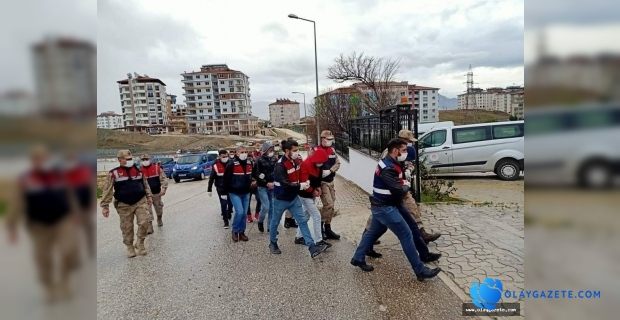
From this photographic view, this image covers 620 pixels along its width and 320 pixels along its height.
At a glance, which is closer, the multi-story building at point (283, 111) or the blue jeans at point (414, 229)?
the blue jeans at point (414, 229)

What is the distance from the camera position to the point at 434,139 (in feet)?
33.3

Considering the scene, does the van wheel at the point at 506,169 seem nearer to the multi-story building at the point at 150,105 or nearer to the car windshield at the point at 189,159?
the car windshield at the point at 189,159

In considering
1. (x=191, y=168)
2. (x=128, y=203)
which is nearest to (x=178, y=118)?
(x=191, y=168)

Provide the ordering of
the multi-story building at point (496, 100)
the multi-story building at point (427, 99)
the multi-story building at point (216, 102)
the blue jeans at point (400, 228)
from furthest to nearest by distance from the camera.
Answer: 1. the multi-story building at point (216, 102)
2. the multi-story building at point (427, 99)
3. the blue jeans at point (400, 228)
4. the multi-story building at point (496, 100)

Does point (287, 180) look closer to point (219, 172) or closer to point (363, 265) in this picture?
point (363, 265)

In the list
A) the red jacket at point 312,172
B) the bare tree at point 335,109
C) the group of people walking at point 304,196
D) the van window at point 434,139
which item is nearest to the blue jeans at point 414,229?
the group of people walking at point 304,196

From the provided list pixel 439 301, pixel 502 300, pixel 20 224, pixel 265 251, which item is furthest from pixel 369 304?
pixel 20 224

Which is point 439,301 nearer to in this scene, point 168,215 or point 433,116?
point 168,215

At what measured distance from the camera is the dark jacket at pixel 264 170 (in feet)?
19.2

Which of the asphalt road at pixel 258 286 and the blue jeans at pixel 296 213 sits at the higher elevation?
the blue jeans at pixel 296 213

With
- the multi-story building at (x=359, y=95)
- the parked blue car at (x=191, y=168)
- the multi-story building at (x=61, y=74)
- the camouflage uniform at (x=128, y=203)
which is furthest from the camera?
the multi-story building at (x=359, y=95)

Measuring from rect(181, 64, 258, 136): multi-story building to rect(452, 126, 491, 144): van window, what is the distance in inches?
2930

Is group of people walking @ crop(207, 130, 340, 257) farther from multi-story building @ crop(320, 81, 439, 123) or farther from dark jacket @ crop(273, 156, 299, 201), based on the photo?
multi-story building @ crop(320, 81, 439, 123)

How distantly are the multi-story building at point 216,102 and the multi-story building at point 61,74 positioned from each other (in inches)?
3240
